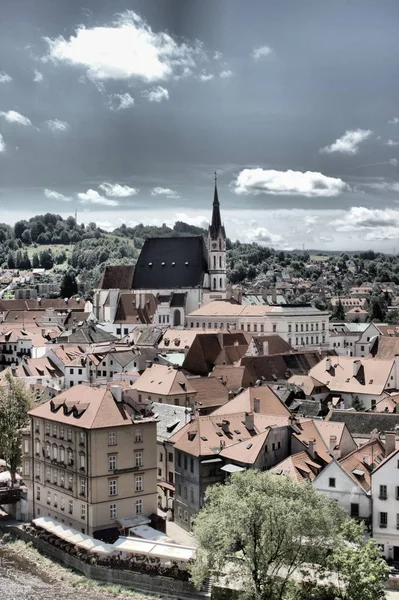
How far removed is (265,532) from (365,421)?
84.7ft

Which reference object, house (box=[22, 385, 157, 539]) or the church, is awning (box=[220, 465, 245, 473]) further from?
the church

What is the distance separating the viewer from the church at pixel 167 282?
144250 mm

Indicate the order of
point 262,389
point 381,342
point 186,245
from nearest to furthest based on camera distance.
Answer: point 262,389, point 381,342, point 186,245

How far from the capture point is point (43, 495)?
59.7 metres

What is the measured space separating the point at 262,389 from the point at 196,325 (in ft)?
209

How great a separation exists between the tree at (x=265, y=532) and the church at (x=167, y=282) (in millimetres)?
99617

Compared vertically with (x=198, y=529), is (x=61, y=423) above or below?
above

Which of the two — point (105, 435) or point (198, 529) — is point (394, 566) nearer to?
point (198, 529)

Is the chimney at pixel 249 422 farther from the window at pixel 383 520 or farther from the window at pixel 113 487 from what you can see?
the window at pixel 383 520

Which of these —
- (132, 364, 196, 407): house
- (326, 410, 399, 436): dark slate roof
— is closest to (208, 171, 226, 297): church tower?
(132, 364, 196, 407): house

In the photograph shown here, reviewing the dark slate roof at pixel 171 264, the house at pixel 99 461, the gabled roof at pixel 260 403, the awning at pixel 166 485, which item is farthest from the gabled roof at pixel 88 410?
the dark slate roof at pixel 171 264

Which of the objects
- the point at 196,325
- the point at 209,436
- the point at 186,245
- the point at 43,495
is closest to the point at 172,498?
the point at 209,436

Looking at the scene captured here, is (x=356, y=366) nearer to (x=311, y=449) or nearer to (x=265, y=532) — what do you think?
(x=311, y=449)

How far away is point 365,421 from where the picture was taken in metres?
64.4
